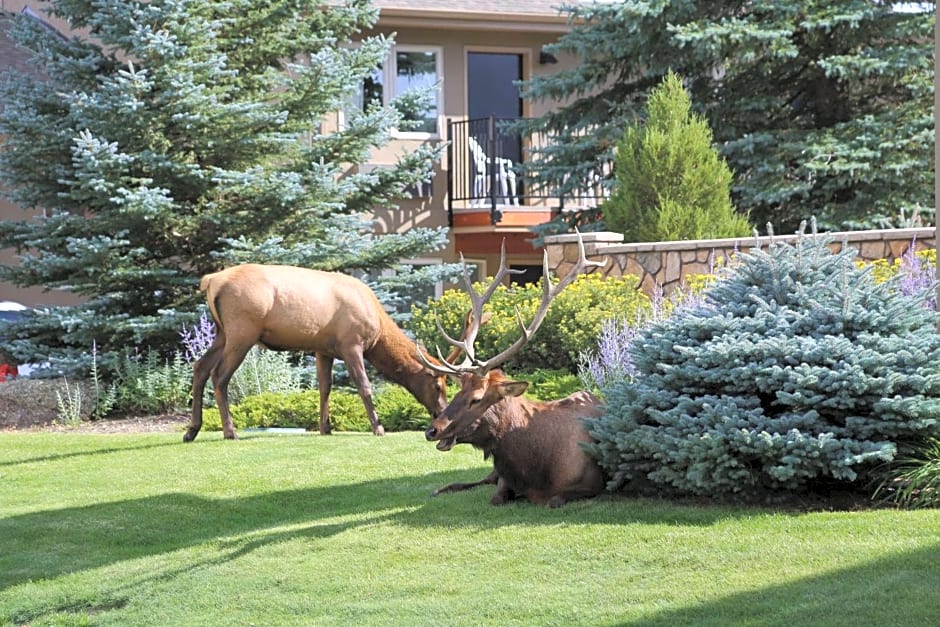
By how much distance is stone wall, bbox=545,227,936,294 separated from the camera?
1459 cm

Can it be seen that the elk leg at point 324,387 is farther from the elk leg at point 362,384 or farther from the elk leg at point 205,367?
the elk leg at point 205,367

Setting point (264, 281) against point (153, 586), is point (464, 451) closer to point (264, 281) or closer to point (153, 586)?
point (264, 281)

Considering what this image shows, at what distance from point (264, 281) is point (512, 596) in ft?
22.7

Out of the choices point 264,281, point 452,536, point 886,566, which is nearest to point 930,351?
point 886,566

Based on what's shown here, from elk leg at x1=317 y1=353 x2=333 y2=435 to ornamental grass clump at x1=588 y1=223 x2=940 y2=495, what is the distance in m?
5.38

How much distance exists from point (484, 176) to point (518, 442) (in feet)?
55.5

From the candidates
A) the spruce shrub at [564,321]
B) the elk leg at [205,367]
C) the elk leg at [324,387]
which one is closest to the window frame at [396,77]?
the spruce shrub at [564,321]

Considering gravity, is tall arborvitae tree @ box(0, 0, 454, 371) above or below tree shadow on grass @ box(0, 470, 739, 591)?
above

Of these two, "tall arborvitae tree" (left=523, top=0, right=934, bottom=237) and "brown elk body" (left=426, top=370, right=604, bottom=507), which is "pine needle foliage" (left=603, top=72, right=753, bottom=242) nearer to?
"tall arborvitae tree" (left=523, top=0, right=934, bottom=237)

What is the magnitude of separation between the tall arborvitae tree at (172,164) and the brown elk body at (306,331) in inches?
157

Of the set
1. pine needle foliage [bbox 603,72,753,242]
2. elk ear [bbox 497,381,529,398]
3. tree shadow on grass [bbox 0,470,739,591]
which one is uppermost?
pine needle foliage [bbox 603,72,753,242]

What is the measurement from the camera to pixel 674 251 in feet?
52.7

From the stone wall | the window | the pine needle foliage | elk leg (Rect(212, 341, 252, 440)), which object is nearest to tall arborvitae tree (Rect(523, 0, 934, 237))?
the pine needle foliage

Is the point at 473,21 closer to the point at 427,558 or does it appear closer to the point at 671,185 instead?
the point at 671,185
